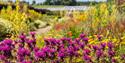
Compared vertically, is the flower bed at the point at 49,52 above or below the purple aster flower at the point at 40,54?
below

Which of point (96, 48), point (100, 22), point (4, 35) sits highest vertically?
point (96, 48)

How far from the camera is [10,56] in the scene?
13.4 feet

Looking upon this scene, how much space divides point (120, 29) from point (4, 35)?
15.3ft

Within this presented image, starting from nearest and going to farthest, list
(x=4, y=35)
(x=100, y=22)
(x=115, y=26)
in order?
(x=115, y=26) < (x=100, y=22) < (x=4, y=35)

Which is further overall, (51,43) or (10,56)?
(51,43)

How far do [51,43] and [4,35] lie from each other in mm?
8701

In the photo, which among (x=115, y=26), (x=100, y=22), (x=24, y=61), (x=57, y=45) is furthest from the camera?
(x=100, y=22)

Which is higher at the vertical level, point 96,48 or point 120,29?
point 96,48

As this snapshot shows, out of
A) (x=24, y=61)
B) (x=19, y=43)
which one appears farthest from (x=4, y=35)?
(x=24, y=61)

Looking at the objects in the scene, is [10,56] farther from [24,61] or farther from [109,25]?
[109,25]

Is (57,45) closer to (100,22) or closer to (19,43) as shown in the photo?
(19,43)

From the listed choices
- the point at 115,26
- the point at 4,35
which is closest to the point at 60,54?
the point at 115,26

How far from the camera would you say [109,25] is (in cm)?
1026

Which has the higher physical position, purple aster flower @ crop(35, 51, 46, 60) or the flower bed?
purple aster flower @ crop(35, 51, 46, 60)
